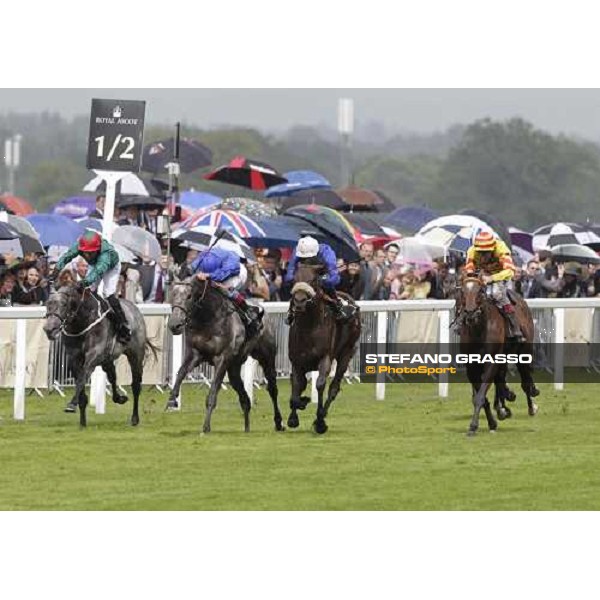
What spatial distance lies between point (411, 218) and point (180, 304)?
698 inches

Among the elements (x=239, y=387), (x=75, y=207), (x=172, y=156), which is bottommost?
(x=239, y=387)

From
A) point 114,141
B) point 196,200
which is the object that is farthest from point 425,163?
point 114,141

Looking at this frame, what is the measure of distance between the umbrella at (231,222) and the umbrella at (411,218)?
31.3 feet

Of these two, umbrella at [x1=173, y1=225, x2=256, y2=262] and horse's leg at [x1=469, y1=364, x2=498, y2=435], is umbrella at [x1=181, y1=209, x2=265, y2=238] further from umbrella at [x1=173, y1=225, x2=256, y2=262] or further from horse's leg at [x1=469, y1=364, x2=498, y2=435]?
horse's leg at [x1=469, y1=364, x2=498, y2=435]

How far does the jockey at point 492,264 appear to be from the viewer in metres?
17.7

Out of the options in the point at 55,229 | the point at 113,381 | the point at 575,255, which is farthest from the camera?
the point at 575,255

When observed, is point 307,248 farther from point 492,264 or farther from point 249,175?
point 249,175

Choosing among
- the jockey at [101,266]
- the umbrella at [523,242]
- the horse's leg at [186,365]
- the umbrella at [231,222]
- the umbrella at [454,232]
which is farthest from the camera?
the umbrella at [523,242]

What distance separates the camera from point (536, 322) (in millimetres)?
24344

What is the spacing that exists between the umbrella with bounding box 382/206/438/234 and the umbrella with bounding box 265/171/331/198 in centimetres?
200

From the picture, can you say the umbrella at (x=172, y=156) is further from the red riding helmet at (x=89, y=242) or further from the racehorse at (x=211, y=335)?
the racehorse at (x=211, y=335)

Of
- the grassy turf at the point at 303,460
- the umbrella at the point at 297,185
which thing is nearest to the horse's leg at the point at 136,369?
the grassy turf at the point at 303,460

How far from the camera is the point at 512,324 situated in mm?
18016

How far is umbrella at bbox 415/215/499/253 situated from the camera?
27.5 meters
